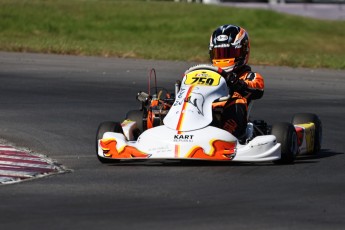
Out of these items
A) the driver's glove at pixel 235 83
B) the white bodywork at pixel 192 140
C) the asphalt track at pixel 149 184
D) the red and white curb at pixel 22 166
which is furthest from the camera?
the driver's glove at pixel 235 83

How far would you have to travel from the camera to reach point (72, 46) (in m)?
26.2

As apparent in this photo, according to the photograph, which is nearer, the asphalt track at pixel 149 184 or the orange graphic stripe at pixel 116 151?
the asphalt track at pixel 149 184

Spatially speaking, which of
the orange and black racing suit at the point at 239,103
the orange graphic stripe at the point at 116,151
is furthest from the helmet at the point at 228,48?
the orange graphic stripe at the point at 116,151

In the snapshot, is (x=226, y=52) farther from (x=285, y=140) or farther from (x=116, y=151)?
(x=116, y=151)

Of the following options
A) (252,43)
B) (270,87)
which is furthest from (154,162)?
(252,43)

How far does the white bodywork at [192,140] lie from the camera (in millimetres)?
9883

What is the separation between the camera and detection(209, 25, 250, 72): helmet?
11.4 meters

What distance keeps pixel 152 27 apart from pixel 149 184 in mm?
28114

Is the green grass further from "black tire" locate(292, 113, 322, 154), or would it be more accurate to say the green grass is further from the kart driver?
the kart driver

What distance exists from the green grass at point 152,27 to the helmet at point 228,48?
49.8ft

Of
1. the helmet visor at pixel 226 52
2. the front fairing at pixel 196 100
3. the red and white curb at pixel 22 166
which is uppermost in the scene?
the helmet visor at pixel 226 52

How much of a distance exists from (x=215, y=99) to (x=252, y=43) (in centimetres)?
2347

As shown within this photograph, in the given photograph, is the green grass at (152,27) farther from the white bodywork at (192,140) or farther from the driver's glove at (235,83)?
the white bodywork at (192,140)

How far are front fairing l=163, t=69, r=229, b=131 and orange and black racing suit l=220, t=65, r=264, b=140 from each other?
141 millimetres
